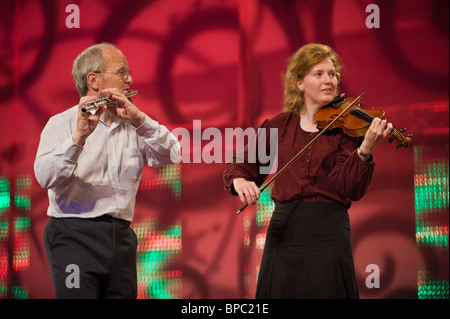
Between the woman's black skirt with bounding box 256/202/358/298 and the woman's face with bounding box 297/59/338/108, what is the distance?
42 cm

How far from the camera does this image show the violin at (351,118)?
2.00 meters

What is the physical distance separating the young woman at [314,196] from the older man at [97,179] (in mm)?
387

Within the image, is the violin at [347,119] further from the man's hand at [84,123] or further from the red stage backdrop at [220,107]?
the red stage backdrop at [220,107]

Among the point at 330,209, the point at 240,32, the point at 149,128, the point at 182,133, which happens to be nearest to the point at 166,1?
the point at 240,32

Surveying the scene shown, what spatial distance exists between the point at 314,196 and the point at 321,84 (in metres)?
0.45

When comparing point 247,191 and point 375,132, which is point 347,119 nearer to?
point 375,132

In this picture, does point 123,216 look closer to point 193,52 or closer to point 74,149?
point 74,149

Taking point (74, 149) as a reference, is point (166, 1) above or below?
above

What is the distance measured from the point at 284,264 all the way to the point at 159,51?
2186mm

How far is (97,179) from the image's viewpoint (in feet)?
6.70

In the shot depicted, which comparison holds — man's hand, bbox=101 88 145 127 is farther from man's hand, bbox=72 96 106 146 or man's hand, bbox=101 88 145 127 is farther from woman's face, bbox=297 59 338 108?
woman's face, bbox=297 59 338 108

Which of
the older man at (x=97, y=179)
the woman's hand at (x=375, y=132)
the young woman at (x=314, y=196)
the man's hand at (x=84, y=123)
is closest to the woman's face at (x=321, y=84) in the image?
the young woman at (x=314, y=196)

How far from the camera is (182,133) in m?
3.59

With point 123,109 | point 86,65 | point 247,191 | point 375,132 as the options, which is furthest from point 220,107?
point 375,132
